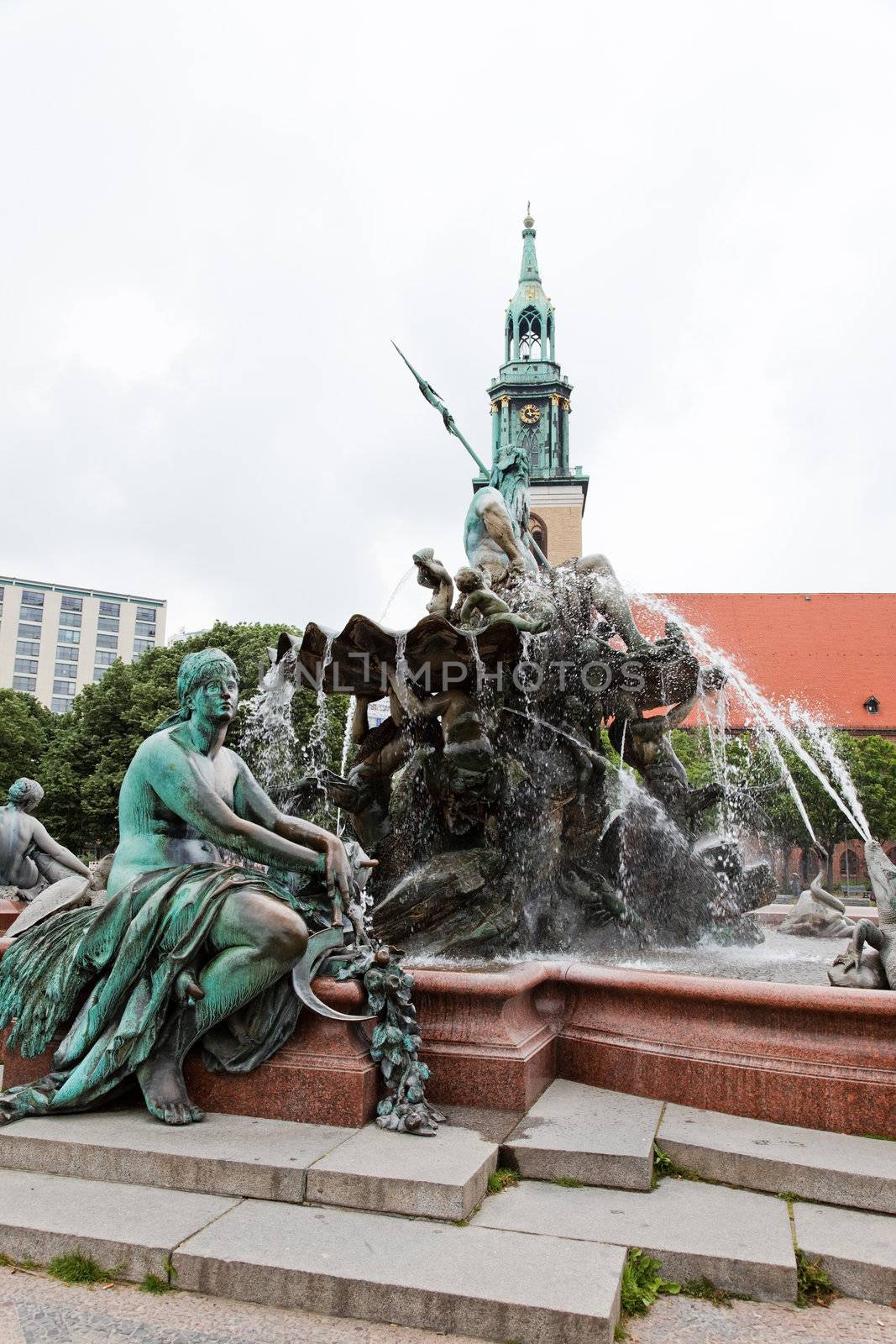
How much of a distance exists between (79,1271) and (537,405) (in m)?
60.1

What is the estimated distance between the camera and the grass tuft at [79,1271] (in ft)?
9.96

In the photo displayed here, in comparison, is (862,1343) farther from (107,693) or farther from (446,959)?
(107,693)

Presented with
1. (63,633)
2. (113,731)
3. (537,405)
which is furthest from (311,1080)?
(63,633)

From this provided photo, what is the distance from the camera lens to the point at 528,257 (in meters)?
60.9

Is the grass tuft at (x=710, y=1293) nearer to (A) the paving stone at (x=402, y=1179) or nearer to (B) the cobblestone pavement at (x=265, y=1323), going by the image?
(B) the cobblestone pavement at (x=265, y=1323)

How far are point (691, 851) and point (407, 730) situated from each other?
8.58 ft

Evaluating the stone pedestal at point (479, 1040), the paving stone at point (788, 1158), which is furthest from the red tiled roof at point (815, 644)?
the paving stone at point (788, 1158)

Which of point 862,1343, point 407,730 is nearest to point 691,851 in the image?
point 407,730

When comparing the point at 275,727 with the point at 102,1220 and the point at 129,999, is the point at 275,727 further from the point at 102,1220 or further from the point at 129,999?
the point at 102,1220

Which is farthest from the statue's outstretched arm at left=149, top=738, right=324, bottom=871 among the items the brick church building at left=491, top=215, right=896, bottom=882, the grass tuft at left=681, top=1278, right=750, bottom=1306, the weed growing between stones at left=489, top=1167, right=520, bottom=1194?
the brick church building at left=491, top=215, right=896, bottom=882

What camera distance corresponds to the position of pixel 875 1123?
409 cm

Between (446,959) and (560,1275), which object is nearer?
(560,1275)

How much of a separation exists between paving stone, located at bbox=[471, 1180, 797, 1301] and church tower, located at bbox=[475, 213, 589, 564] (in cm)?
5550

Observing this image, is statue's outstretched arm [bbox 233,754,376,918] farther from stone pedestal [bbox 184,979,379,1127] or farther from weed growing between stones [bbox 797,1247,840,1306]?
weed growing between stones [bbox 797,1247,840,1306]
